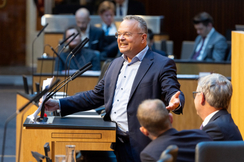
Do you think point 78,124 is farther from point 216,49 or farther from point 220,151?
point 216,49

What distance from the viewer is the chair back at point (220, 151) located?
173 cm

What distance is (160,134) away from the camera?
1.75m

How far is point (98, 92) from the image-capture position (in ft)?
8.60

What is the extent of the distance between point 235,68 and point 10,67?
26.4 ft

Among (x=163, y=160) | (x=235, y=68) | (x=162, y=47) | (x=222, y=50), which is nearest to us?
(x=163, y=160)

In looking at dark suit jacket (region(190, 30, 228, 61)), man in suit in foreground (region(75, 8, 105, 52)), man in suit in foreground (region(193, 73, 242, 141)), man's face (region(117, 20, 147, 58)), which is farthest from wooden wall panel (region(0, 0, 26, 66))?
man in suit in foreground (region(193, 73, 242, 141))

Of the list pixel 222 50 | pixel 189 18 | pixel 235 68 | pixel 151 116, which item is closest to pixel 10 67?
pixel 189 18

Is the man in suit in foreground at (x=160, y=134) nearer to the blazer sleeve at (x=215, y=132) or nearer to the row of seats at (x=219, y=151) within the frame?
the row of seats at (x=219, y=151)

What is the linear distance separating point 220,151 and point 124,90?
0.81m

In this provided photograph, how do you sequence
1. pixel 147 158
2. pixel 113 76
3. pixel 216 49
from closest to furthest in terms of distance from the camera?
pixel 147 158
pixel 113 76
pixel 216 49

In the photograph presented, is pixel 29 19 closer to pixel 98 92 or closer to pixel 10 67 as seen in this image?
pixel 10 67

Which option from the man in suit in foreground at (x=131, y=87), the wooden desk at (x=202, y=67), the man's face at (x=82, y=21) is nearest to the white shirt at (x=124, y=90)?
the man in suit in foreground at (x=131, y=87)

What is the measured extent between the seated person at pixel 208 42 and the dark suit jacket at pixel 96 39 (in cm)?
145

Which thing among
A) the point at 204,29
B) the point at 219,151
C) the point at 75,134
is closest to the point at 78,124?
the point at 75,134
